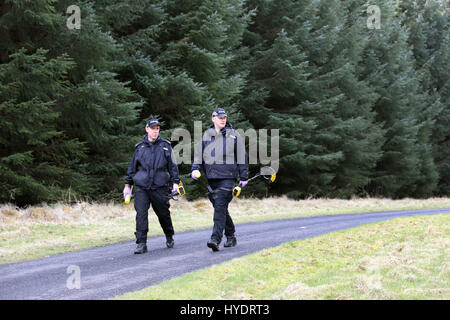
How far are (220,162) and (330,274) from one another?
2.76 m

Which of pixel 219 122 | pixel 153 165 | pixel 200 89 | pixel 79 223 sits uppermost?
pixel 200 89

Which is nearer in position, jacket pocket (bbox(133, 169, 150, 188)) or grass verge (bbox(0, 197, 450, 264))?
jacket pocket (bbox(133, 169, 150, 188))

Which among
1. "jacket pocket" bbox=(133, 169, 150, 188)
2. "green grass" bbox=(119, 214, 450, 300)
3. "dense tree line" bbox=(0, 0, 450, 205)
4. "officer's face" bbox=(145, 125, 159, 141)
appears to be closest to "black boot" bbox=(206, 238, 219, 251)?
"green grass" bbox=(119, 214, 450, 300)

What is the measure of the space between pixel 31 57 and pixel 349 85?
1995cm

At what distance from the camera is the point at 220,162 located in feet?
27.2

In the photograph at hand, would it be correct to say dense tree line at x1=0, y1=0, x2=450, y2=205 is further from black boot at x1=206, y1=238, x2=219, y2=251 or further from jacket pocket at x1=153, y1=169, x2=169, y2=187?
black boot at x1=206, y1=238, x2=219, y2=251

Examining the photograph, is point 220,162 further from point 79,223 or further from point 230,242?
point 79,223

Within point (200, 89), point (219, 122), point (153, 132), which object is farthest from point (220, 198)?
point (200, 89)

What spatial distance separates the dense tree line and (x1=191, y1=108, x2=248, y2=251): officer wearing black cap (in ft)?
21.8

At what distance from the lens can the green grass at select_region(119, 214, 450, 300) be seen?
17.8ft

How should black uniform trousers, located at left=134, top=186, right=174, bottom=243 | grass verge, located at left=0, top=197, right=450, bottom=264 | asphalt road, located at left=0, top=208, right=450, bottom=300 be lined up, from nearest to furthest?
1. asphalt road, located at left=0, top=208, right=450, bottom=300
2. black uniform trousers, located at left=134, top=186, right=174, bottom=243
3. grass verge, located at left=0, top=197, right=450, bottom=264

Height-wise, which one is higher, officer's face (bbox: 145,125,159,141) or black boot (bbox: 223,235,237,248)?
officer's face (bbox: 145,125,159,141)
